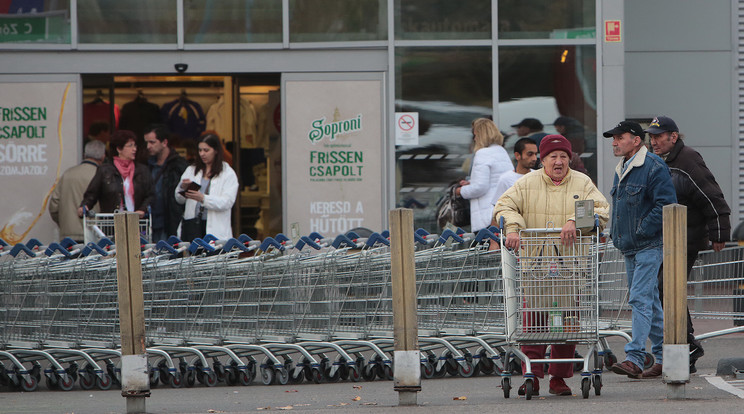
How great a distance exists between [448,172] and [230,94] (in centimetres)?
338

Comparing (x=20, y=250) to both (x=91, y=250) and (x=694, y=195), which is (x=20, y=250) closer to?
(x=91, y=250)

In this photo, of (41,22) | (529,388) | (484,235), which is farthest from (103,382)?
(41,22)

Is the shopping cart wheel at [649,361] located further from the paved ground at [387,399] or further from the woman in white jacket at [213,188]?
the woman in white jacket at [213,188]

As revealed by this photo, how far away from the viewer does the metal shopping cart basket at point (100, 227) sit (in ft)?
40.3

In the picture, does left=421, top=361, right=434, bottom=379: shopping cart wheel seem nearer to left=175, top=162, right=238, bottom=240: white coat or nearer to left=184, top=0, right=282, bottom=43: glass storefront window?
left=175, top=162, right=238, bottom=240: white coat

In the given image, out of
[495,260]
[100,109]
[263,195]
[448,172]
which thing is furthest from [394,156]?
[495,260]

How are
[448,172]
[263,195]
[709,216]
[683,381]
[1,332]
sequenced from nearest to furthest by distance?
[683,381]
[709,216]
[1,332]
[448,172]
[263,195]

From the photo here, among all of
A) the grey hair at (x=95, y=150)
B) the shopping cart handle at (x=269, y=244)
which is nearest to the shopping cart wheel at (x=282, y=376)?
the shopping cart handle at (x=269, y=244)

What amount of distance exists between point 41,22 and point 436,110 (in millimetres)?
4737

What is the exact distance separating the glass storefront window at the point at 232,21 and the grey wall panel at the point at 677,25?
5.03m

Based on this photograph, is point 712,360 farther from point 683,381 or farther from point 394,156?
point 394,156

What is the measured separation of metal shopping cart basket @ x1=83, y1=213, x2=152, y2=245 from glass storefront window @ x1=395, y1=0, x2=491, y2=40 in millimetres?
3727

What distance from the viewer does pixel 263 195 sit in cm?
1554

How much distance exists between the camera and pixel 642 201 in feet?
27.3
